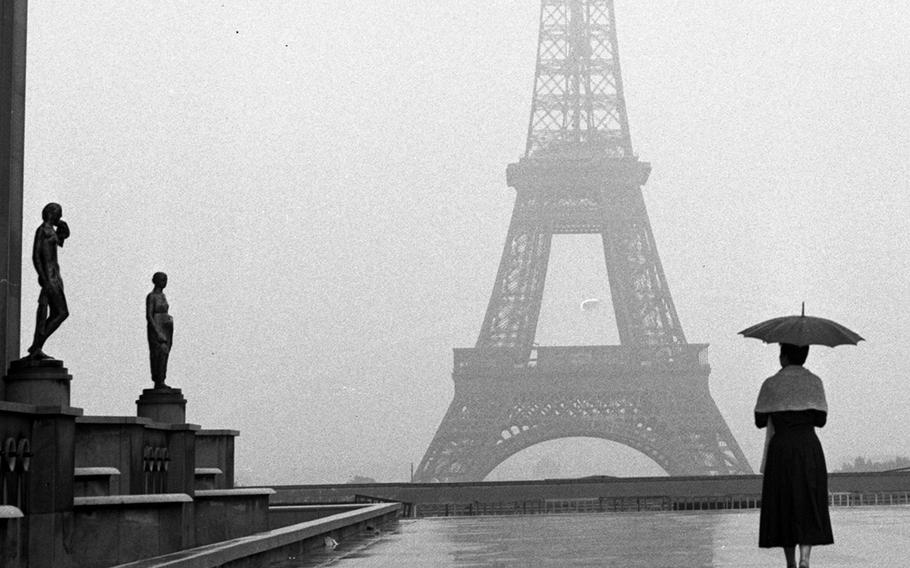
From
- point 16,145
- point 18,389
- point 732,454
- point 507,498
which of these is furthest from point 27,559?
point 732,454

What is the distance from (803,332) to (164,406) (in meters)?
10.7

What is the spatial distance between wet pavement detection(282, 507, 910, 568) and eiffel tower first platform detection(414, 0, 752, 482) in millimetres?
40067

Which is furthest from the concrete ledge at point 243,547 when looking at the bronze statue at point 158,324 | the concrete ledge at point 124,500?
the bronze statue at point 158,324

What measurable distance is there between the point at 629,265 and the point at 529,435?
9.28m

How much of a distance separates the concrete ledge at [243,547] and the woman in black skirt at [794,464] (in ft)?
15.0

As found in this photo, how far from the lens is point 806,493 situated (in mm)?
12023

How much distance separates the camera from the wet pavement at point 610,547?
15.3 metres

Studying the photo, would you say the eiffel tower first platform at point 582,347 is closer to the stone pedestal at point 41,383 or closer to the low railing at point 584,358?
the low railing at point 584,358

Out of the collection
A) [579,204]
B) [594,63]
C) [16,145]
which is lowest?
[16,145]

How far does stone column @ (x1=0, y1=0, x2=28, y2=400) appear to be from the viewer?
16844 millimetres

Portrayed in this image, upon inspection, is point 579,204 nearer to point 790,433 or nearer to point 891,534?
point 891,534

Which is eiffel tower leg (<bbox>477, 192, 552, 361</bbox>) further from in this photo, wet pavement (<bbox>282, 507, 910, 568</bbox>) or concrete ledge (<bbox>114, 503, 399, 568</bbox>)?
concrete ledge (<bbox>114, 503, 399, 568</bbox>)

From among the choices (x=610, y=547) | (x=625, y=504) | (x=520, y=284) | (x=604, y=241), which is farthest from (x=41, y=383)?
(x=604, y=241)

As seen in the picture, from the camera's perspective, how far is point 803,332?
474 inches
